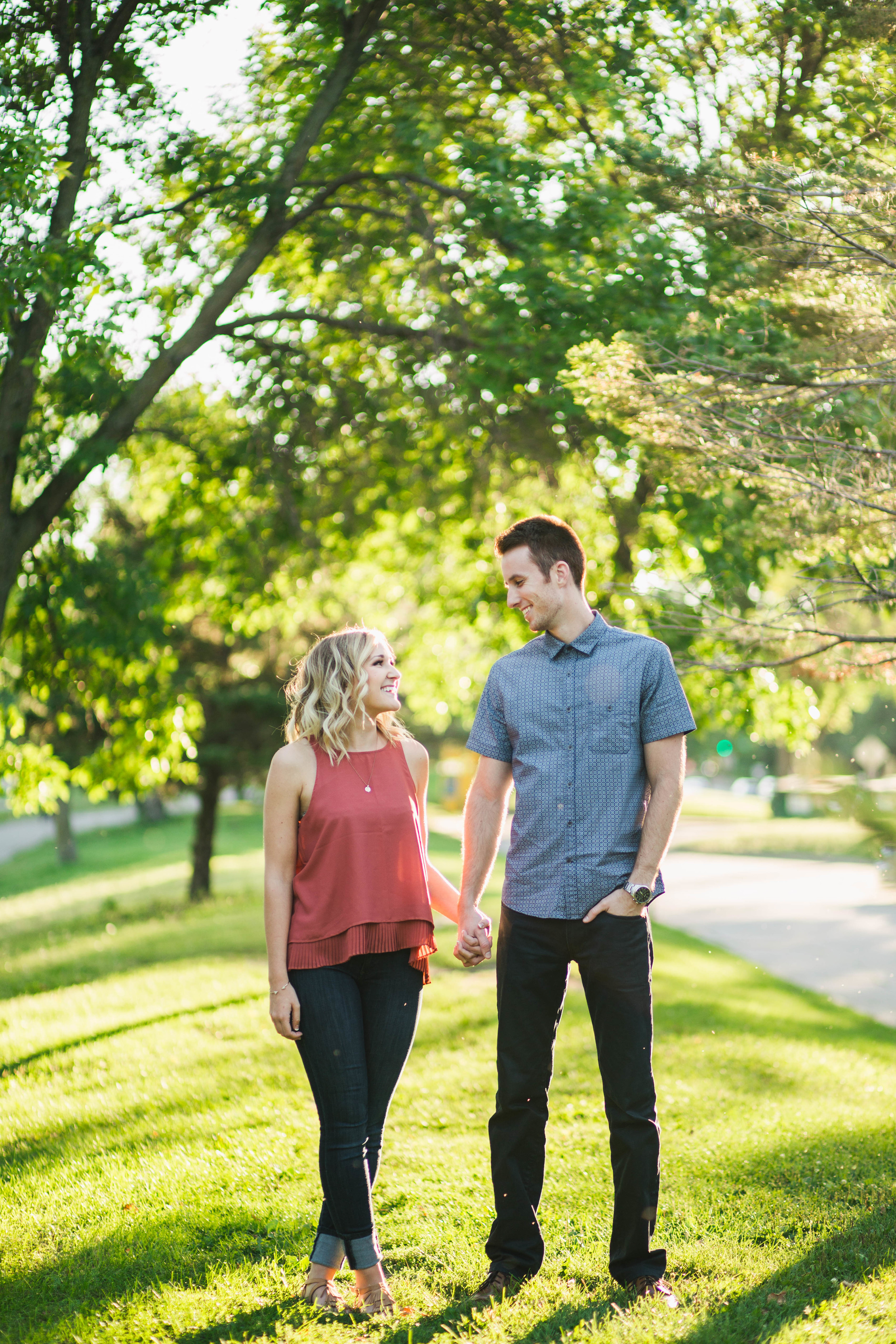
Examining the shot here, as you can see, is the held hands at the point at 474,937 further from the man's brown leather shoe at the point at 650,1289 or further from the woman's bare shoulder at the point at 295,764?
the man's brown leather shoe at the point at 650,1289

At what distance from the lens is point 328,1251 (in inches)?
143

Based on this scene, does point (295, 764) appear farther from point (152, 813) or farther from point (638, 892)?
point (152, 813)

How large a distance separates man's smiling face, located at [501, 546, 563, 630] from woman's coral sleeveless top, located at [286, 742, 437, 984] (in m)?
0.70

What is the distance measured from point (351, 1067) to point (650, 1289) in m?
1.13

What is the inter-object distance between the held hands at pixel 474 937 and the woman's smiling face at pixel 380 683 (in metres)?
0.71

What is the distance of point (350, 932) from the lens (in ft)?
11.5

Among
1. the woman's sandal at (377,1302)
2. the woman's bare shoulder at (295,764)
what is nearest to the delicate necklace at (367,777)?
the woman's bare shoulder at (295,764)

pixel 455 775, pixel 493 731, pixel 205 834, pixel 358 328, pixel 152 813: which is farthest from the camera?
pixel 455 775

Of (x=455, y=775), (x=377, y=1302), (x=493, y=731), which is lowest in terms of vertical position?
(x=455, y=775)

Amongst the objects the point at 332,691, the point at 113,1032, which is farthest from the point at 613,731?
the point at 113,1032

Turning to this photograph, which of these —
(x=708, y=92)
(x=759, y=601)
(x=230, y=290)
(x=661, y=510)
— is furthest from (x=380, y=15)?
(x=759, y=601)

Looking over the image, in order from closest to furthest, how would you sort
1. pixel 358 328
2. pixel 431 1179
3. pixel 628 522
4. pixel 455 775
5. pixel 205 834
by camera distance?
1. pixel 431 1179
2. pixel 358 328
3. pixel 628 522
4. pixel 205 834
5. pixel 455 775

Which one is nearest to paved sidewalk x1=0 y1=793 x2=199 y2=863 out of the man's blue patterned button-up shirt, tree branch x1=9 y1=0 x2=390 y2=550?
tree branch x1=9 y1=0 x2=390 y2=550

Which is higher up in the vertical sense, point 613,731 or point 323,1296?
point 613,731
